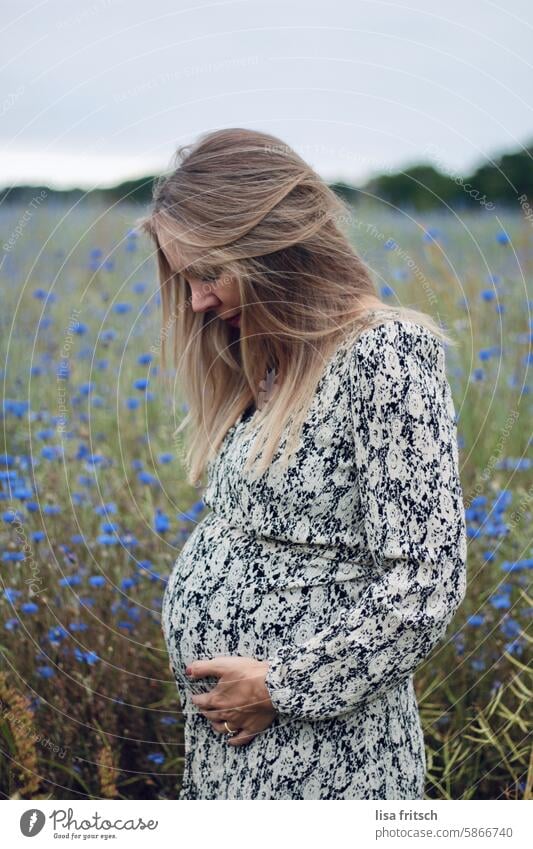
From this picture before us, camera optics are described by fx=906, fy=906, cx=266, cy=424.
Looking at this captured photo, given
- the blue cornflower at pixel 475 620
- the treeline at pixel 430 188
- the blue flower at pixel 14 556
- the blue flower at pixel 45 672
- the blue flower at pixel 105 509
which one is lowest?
the blue flower at pixel 45 672

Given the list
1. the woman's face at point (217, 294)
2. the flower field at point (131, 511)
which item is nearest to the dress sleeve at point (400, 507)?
the woman's face at point (217, 294)

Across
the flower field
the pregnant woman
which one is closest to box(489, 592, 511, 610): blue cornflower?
the flower field

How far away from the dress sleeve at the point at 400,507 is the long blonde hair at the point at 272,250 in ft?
0.39

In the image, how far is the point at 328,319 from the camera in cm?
122

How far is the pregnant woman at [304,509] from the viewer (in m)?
1.07

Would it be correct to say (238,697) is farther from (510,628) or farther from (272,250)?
(510,628)

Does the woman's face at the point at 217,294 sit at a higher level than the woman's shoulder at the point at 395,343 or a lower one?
higher

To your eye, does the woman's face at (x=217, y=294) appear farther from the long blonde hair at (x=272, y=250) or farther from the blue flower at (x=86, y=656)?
the blue flower at (x=86, y=656)

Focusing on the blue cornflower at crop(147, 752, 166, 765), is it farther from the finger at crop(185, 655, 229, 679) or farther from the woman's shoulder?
the woman's shoulder

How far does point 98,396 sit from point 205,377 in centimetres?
84

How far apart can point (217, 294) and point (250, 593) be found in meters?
0.43

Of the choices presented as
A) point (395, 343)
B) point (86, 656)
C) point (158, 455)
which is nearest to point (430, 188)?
point (158, 455)
